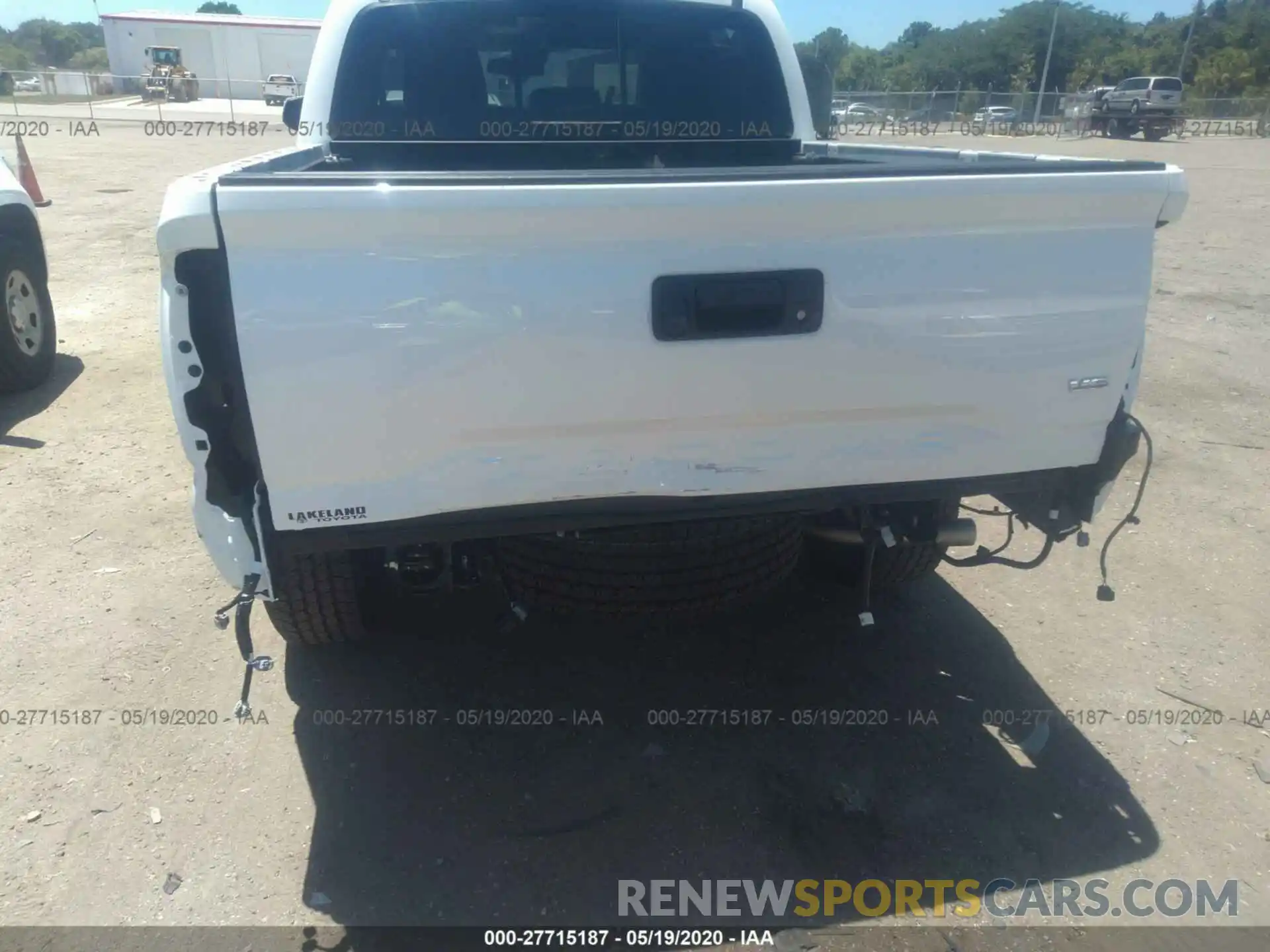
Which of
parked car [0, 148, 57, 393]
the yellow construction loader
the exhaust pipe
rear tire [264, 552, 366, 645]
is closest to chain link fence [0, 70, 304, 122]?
the yellow construction loader

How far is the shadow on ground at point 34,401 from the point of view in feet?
17.0

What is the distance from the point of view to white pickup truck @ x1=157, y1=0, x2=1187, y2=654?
1.96m

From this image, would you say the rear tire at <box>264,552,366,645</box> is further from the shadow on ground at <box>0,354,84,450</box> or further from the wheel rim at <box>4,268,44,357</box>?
the wheel rim at <box>4,268,44,357</box>

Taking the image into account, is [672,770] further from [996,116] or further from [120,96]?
[120,96]

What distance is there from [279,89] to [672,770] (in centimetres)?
4920

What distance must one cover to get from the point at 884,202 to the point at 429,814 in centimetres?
200

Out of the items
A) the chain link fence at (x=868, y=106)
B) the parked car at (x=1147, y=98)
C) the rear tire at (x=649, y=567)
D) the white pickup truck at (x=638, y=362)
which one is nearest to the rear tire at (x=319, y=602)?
the white pickup truck at (x=638, y=362)

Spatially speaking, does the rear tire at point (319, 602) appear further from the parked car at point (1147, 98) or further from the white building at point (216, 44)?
the white building at point (216, 44)

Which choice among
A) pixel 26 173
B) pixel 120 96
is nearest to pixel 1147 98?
pixel 26 173

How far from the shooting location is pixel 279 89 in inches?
1758

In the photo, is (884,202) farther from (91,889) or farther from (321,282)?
(91,889)

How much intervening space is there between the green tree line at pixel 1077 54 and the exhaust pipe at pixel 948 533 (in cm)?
4866

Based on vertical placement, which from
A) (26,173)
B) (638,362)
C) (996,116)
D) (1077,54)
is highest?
(1077,54)

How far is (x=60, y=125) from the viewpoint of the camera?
88.9 feet
